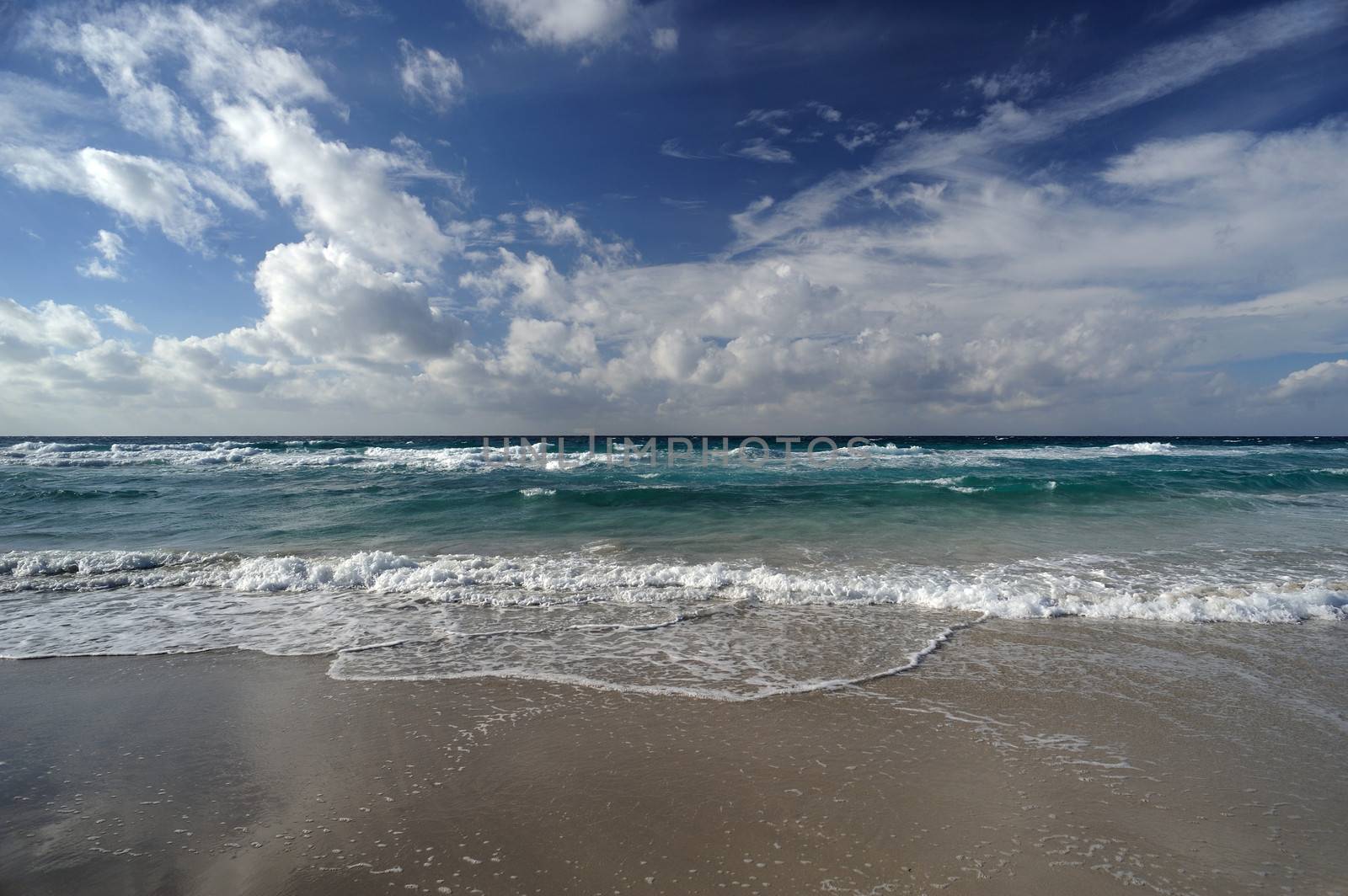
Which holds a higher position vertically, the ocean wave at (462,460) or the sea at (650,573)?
the ocean wave at (462,460)

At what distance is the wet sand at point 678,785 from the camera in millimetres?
3084

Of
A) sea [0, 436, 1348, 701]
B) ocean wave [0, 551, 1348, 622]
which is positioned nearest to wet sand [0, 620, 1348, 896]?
sea [0, 436, 1348, 701]

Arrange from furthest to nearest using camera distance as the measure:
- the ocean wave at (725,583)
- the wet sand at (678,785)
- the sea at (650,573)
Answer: the ocean wave at (725,583) < the sea at (650,573) < the wet sand at (678,785)

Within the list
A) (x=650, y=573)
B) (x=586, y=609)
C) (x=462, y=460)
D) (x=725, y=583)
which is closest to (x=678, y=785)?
(x=586, y=609)

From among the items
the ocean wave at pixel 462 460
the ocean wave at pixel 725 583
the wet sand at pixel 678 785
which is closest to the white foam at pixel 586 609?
the ocean wave at pixel 725 583

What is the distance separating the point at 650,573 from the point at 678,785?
618 cm

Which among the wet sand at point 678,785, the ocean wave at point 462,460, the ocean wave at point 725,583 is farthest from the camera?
the ocean wave at point 462,460

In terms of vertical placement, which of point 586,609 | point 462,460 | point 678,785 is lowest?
point 586,609

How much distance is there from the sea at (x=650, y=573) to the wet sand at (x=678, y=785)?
2.71ft

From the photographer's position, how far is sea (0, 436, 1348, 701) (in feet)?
21.8

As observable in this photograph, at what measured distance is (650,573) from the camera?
10.0 metres

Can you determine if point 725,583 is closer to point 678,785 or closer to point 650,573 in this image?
point 650,573

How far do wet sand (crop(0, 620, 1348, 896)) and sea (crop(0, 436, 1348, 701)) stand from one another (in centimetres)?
83

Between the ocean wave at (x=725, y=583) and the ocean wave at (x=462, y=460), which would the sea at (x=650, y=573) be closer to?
the ocean wave at (x=725, y=583)
